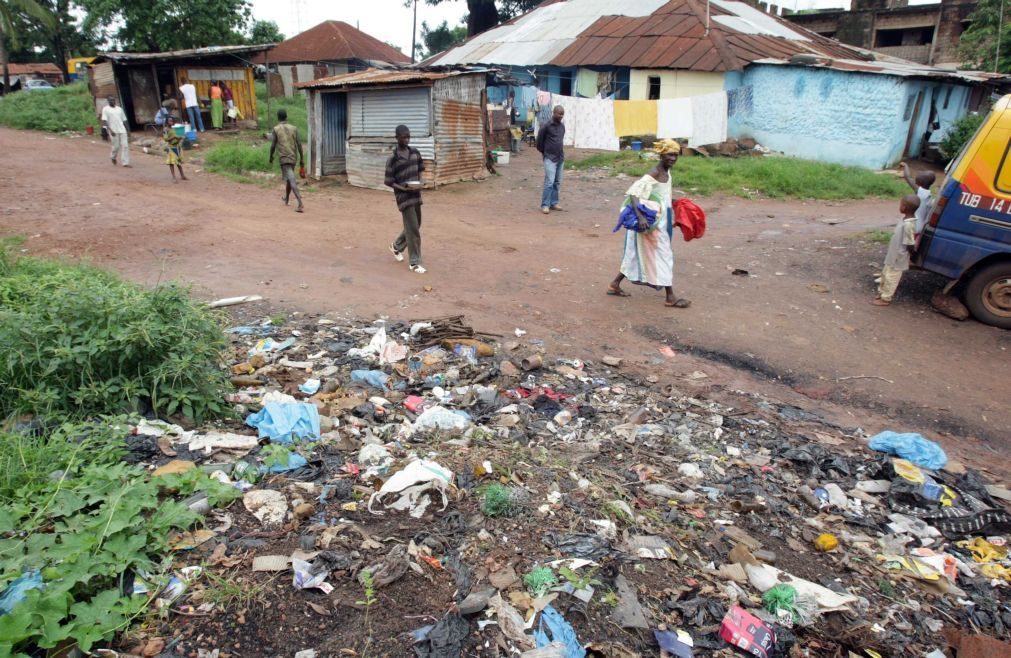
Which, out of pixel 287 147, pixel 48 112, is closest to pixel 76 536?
pixel 287 147

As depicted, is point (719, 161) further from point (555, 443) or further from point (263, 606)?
point (263, 606)

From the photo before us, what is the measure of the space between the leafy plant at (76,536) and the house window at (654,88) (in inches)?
703

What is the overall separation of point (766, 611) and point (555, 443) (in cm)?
158

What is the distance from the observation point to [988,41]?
20156 mm

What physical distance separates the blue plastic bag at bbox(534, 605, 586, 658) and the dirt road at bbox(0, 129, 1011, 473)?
2.93 m

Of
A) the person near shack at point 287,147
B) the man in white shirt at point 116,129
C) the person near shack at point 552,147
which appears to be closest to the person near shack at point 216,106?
the man in white shirt at point 116,129

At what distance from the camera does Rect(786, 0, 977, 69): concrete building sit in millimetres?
27016

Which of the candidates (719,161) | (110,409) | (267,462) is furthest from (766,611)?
(719,161)

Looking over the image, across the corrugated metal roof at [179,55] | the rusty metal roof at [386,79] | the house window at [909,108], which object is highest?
Answer: the corrugated metal roof at [179,55]

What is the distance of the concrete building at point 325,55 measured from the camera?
30.2 meters

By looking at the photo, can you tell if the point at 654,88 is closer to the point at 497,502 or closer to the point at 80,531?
the point at 497,502

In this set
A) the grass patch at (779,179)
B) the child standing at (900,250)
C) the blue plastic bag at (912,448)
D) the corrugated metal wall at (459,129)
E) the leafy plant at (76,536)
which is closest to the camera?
the leafy plant at (76,536)

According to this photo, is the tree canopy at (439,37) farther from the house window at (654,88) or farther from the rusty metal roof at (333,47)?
the house window at (654,88)

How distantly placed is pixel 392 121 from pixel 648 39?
9.89m
